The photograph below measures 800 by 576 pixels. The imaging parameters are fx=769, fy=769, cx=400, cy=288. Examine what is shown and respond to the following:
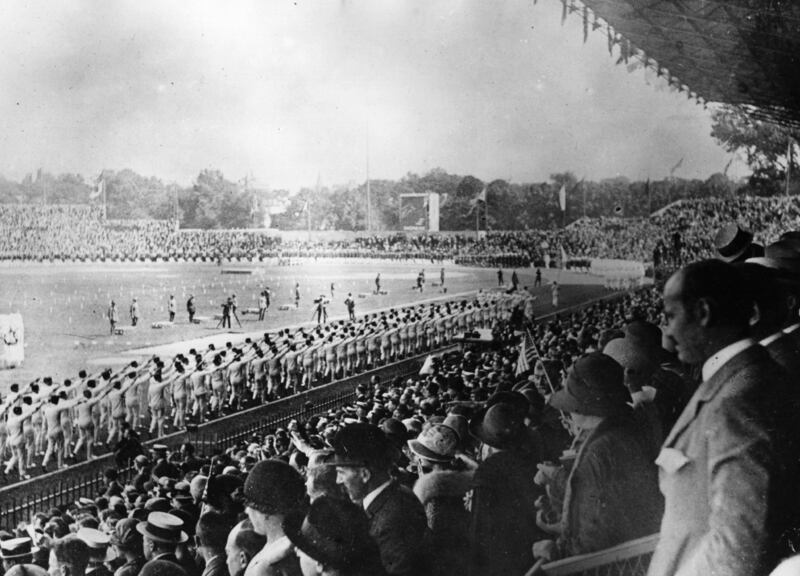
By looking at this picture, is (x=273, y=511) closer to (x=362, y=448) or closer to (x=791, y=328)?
(x=362, y=448)

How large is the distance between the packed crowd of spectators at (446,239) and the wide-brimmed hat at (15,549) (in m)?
3.94

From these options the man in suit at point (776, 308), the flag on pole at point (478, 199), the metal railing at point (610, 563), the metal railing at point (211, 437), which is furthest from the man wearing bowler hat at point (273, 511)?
the flag on pole at point (478, 199)

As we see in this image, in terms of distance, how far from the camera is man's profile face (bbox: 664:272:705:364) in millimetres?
2096

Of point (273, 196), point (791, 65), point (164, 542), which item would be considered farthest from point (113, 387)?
point (791, 65)

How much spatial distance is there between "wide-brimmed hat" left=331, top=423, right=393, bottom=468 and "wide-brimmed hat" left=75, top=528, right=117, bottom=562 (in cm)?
128

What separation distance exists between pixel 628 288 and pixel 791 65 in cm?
239

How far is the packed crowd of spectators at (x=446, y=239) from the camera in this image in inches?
278

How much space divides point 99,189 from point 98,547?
471 cm

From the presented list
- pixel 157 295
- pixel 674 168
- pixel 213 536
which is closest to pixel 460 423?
pixel 213 536

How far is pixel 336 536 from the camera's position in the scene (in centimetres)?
214

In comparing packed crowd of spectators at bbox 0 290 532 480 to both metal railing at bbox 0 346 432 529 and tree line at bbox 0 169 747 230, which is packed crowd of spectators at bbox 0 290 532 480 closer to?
metal railing at bbox 0 346 432 529

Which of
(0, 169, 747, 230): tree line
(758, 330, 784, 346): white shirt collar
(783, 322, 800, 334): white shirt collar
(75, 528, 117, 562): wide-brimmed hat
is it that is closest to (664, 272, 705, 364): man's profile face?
(758, 330, 784, 346): white shirt collar

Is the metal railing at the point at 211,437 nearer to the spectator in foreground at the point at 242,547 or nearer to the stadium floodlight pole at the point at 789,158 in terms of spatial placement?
the stadium floodlight pole at the point at 789,158

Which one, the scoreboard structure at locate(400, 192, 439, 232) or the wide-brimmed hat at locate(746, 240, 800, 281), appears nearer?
the wide-brimmed hat at locate(746, 240, 800, 281)
